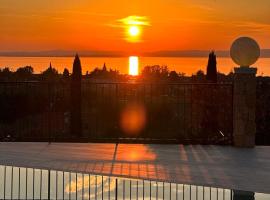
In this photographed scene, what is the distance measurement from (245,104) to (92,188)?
400 cm

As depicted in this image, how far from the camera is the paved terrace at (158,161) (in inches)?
263

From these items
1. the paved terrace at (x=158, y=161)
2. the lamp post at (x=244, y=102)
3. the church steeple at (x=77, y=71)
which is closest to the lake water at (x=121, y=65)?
the lamp post at (x=244, y=102)

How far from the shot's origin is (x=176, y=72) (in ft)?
80.8

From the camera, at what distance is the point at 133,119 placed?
24.9m

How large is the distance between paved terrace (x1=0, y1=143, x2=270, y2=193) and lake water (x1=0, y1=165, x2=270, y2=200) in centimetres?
24

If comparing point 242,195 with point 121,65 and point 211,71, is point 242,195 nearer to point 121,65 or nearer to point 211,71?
point 211,71

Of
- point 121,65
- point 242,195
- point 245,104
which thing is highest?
point 121,65

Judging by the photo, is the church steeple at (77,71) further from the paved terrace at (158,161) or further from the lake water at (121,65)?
the paved terrace at (158,161)

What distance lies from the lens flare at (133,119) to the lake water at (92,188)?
16531mm

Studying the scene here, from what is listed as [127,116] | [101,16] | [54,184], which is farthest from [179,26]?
[54,184]

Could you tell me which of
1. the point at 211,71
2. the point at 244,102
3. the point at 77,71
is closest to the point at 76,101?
the point at 211,71

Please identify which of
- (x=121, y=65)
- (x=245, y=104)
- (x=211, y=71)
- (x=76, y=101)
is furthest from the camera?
(x=121, y=65)

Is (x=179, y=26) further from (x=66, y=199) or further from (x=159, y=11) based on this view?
(x=66, y=199)

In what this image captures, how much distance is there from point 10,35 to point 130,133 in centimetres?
1236
